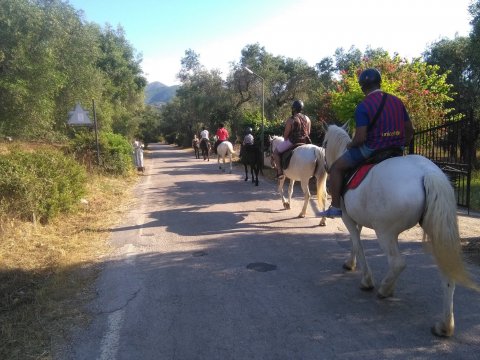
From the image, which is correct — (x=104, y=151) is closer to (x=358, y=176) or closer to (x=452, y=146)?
A: (x=452, y=146)

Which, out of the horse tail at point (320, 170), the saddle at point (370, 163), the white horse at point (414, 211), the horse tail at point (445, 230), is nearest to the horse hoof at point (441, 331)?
the white horse at point (414, 211)

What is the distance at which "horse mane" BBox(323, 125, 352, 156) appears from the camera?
5.39 meters

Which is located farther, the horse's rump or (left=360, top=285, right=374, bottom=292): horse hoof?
the horse's rump

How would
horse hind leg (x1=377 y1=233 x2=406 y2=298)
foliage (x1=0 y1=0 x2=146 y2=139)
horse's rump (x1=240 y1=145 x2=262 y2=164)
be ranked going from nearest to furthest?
horse hind leg (x1=377 y1=233 x2=406 y2=298) → horse's rump (x1=240 y1=145 x2=262 y2=164) → foliage (x1=0 y1=0 x2=146 y2=139)

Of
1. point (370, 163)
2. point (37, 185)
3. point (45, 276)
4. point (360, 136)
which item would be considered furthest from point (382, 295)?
point (37, 185)

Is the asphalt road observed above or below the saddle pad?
below

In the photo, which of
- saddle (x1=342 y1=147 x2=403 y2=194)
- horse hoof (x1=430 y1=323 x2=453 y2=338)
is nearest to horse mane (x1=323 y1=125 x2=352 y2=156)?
saddle (x1=342 y1=147 x2=403 y2=194)

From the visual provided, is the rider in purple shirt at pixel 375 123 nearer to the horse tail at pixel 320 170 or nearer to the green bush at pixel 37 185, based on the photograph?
the horse tail at pixel 320 170

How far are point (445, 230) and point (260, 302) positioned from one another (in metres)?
2.16

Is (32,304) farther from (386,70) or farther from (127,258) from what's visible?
(386,70)

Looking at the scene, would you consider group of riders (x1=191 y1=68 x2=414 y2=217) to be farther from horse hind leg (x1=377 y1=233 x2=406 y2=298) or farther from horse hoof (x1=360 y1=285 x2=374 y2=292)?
horse hoof (x1=360 y1=285 x2=374 y2=292)

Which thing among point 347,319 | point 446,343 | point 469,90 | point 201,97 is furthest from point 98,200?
point 201,97

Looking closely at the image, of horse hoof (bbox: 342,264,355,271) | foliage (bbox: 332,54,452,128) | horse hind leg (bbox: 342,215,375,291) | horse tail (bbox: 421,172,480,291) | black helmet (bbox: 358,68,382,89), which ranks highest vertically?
foliage (bbox: 332,54,452,128)

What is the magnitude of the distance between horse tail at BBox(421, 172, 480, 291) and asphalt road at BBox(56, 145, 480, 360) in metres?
0.63
